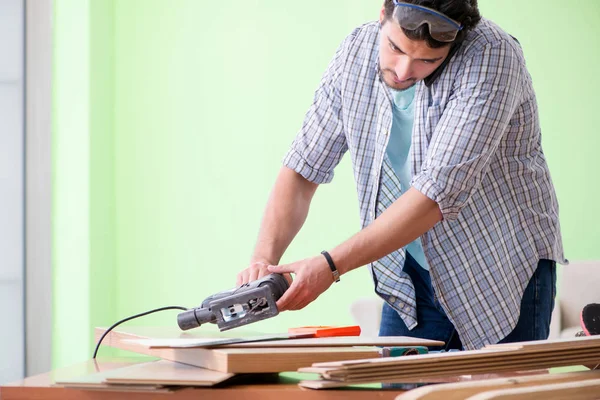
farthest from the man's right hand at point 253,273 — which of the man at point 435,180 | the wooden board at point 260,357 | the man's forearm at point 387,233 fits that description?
the wooden board at point 260,357

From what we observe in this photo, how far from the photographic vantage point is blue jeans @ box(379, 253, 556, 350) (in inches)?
62.0

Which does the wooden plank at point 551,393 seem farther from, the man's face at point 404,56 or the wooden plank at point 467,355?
the man's face at point 404,56

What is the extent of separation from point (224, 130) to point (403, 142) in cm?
290

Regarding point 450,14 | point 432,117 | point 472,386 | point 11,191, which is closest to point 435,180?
point 432,117

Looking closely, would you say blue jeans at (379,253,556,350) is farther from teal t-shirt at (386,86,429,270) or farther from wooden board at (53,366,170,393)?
wooden board at (53,366,170,393)

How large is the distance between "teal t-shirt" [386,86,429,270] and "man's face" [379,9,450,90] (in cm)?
11

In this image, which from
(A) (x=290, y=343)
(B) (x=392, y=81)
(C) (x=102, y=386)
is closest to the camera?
(C) (x=102, y=386)

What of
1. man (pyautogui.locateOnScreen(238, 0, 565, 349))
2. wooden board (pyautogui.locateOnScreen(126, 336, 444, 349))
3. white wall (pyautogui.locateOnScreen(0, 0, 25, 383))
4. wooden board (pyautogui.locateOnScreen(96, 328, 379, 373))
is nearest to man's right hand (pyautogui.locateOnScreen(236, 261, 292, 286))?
man (pyautogui.locateOnScreen(238, 0, 565, 349))

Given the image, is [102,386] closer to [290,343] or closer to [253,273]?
[290,343]

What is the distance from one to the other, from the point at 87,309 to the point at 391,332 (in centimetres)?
271

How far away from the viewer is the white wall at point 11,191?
3.75m

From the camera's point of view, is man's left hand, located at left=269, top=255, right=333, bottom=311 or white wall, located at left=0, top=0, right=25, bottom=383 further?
white wall, located at left=0, top=0, right=25, bottom=383

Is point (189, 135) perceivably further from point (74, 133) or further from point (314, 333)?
point (314, 333)

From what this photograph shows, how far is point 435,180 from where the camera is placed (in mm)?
1402
